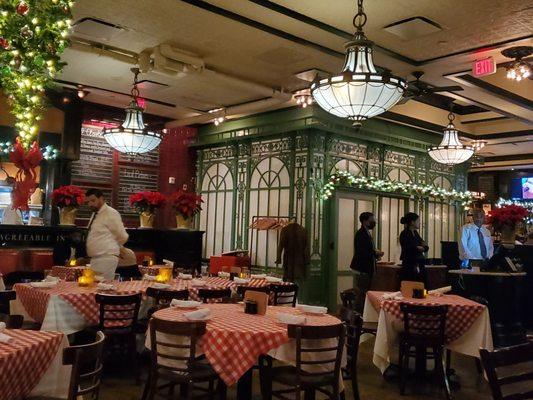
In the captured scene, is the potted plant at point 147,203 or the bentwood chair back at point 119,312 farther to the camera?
the potted plant at point 147,203

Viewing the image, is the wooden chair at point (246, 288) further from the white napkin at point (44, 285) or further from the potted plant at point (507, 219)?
the potted plant at point (507, 219)

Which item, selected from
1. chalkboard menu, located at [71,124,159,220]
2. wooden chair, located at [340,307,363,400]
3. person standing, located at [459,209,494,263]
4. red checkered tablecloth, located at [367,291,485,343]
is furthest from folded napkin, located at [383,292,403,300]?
chalkboard menu, located at [71,124,159,220]

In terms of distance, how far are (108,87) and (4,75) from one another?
6.47 meters

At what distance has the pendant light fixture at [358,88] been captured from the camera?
4516 mm

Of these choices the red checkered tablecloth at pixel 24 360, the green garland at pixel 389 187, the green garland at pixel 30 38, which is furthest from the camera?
the green garland at pixel 389 187

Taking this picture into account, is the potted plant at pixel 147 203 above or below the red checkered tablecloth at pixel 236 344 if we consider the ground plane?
above

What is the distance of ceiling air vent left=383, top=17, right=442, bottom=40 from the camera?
6.14m

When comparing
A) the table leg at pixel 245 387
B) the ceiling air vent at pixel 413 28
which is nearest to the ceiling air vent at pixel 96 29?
the ceiling air vent at pixel 413 28

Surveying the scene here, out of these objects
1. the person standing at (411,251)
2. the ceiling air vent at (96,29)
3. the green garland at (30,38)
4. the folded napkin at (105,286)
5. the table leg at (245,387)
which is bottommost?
the table leg at (245,387)

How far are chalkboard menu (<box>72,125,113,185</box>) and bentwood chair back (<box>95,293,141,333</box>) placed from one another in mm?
6019

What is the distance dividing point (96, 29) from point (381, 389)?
17.4 ft

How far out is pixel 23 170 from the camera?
23.4 feet

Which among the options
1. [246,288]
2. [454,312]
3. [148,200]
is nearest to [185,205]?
[148,200]

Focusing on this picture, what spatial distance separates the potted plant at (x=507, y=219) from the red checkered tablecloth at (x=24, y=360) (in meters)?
6.24
